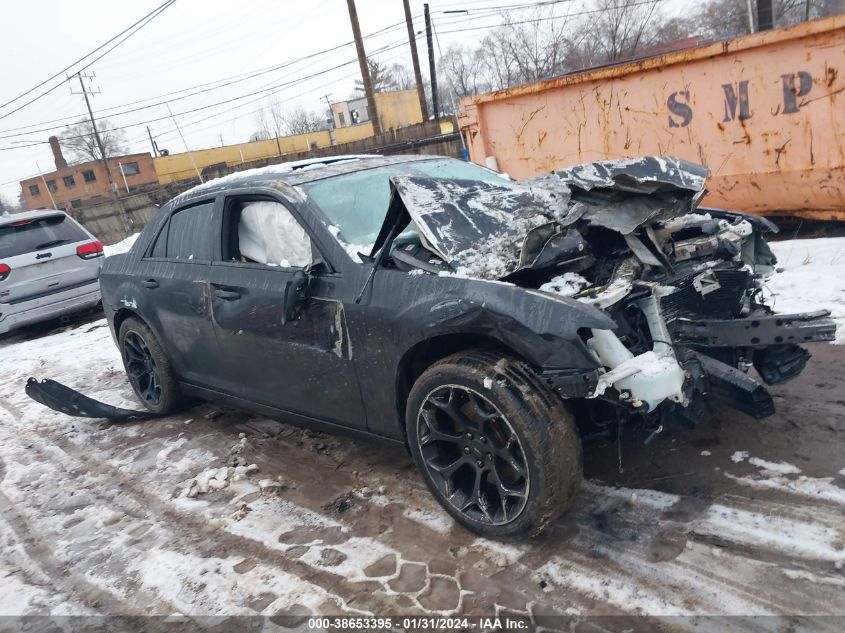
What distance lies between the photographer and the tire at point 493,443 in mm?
2408

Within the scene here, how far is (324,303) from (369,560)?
1.23m

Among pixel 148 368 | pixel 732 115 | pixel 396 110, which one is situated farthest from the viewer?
pixel 396 110

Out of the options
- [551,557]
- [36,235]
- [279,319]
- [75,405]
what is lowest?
[551,557]

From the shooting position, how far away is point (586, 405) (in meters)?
2.71

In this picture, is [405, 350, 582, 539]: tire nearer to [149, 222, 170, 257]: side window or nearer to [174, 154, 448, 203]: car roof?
[174, 154, 448, 203]: car roof

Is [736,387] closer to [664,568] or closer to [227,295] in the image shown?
[664,568]

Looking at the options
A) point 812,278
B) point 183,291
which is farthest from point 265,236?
point 812,278

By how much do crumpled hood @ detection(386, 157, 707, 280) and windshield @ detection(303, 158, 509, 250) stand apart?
0.25 meters

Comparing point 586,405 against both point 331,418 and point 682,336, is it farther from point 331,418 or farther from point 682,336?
point 331,418

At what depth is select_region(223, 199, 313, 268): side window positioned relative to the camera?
3369 mm

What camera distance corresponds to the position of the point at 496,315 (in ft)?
8.04

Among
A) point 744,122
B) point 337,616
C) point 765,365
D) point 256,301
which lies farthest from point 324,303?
point 744,122

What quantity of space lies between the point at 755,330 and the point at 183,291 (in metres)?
3.32

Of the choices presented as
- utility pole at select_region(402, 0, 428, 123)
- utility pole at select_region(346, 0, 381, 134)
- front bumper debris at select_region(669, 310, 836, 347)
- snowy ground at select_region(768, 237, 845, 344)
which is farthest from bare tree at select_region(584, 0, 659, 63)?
front bumper debris at select_region(669, 310, 836, 347)
